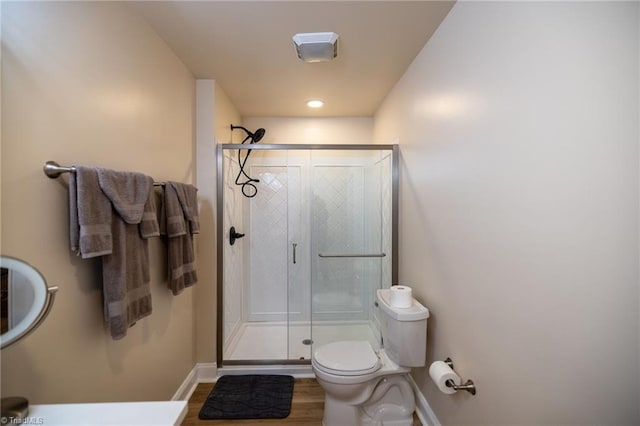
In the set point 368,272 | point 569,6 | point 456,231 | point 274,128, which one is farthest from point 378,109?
point 569,6

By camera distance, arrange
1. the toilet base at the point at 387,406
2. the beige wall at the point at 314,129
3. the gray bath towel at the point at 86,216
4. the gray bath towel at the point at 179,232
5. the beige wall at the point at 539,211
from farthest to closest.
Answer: the beige wall at the point at 314,129
the toilet base at the point at 387,406
the gray bath towel at the point at 179,232
the gray bath towel at the point at 86,216
the beige wall at the point at 539,211

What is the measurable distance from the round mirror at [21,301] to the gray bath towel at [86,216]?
0.84ft

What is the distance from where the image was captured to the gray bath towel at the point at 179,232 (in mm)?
1581

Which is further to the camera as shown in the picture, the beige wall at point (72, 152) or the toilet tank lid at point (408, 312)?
the toilet tank lid at point (408, 312)

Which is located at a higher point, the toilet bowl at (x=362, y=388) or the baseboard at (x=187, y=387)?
the toilet bowl at (x=362, y=388)

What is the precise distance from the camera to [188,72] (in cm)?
204

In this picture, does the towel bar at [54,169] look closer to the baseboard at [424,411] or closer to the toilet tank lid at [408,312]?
the toilet tank lid at [408,312]

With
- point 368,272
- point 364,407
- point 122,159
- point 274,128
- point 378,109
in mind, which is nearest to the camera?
point 122,159

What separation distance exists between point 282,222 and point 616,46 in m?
2.35

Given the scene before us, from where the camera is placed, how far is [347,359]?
170cm

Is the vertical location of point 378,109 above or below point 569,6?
above

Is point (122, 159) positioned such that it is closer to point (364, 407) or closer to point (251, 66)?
point (251, 66)

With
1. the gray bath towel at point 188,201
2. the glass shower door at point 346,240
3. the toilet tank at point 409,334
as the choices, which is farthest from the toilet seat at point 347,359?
the gray bath towel at point 188,201

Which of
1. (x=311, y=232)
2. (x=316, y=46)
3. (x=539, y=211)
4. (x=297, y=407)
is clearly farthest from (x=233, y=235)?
(x=539, y=211)
